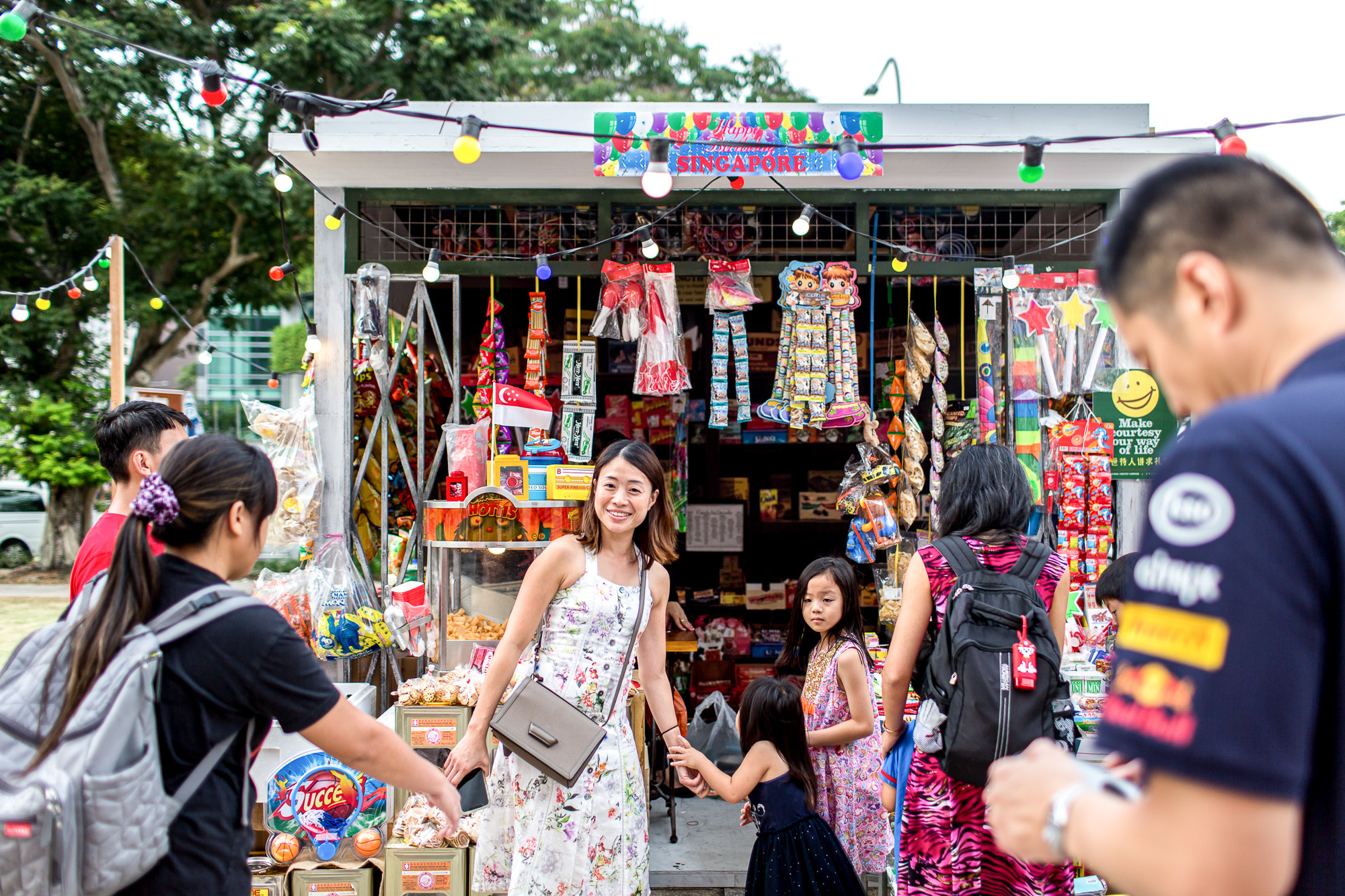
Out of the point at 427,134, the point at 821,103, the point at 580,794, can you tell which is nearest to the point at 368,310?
the point at 427,134

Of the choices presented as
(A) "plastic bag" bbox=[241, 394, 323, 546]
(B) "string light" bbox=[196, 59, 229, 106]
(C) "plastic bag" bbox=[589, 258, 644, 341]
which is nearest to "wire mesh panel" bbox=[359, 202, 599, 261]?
(C) "plastic bag" bbox=[589, 258, 644, 341]

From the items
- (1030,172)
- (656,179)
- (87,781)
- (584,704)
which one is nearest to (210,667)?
(87,781)

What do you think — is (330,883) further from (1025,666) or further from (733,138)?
(733,138)

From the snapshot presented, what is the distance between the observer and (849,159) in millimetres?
3355

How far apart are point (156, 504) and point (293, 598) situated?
124 inches

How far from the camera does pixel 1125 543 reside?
495cm

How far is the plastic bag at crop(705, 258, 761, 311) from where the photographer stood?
16.4ft

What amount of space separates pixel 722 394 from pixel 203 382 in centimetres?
2913

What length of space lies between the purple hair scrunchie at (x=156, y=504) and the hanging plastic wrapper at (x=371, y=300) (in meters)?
3.24

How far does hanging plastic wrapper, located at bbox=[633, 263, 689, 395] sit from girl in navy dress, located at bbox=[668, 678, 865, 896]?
7.62ft

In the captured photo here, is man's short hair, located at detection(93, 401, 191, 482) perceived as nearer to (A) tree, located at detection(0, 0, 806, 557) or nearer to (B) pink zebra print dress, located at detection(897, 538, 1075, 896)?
(B) pink zebra print dress, located at detection(897, 538, 1075, 896)

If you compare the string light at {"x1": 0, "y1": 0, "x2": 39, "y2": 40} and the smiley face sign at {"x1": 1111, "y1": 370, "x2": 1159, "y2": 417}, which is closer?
the string light at {"x1": 0, "y1": 0, "x2": 39, "y2": 40}

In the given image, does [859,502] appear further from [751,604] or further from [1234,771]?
[1234,771]

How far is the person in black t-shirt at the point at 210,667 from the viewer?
1588 millimetres
